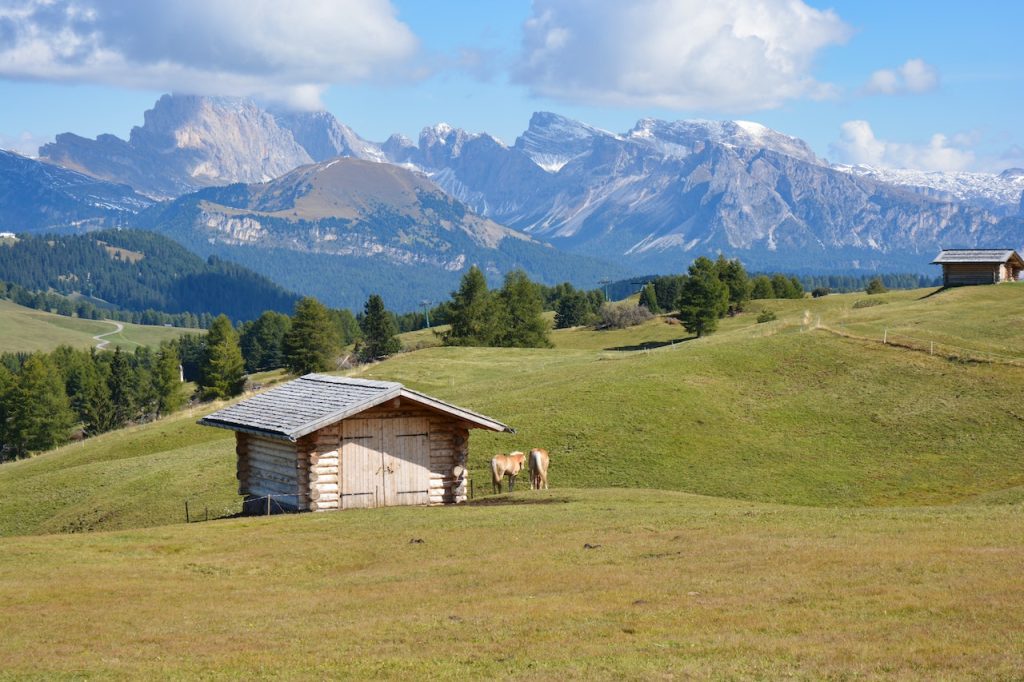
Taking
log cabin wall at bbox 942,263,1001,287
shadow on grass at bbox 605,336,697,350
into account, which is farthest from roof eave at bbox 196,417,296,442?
log cabin wall at bbox 942,263,1001,287

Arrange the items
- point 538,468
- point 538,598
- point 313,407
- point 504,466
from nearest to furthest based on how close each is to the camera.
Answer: point 538,598 < point 313,407 < point 538,468 < point 504,466

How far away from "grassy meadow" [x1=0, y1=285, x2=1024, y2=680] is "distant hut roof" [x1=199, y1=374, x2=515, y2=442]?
11.1ft

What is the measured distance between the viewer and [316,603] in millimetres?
23938

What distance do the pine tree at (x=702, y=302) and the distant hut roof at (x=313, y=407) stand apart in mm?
83337

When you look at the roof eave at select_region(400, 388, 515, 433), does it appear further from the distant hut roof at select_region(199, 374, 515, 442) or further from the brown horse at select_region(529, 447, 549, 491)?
the brown horse at select_region(529, 447, 549, 491)

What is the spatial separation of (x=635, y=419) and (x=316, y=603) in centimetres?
3503

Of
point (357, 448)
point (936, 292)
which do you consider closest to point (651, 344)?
point (936, 292)

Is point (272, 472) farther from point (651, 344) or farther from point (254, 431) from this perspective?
point (651, 344)

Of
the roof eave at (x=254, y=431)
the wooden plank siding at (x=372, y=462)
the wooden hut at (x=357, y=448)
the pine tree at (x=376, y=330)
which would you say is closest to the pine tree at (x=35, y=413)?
the pine tree at (x=376, y=330)

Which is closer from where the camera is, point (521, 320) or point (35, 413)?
point (35, 413)

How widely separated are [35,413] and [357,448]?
298ft

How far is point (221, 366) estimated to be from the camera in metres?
140

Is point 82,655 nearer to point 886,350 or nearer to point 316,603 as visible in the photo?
point 316,603

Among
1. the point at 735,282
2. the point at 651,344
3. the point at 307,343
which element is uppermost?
the point at 735,282
